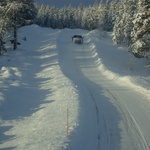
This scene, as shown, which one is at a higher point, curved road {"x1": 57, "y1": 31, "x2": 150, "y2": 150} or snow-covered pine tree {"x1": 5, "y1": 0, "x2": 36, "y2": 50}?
snow-covered pine tree {"x1": 5, "y1": 0, "x2": 36, "y2": 50}

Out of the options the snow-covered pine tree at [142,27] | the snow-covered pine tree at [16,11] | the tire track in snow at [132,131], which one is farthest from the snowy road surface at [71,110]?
the snow-covered pine tree at [16,11]

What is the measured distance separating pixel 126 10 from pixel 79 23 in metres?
76.1

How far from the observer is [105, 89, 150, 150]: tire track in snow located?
1416cm

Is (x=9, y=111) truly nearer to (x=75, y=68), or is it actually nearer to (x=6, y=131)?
(x=6, y=131)

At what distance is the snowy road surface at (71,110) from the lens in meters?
14.3

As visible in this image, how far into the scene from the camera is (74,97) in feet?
70.9

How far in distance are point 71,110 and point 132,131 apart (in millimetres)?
4069

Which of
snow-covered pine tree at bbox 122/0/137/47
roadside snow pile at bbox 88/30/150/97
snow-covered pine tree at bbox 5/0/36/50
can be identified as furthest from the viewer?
snow-covered pine tree at bbox 122/0/137/47

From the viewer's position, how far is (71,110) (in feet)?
60.7

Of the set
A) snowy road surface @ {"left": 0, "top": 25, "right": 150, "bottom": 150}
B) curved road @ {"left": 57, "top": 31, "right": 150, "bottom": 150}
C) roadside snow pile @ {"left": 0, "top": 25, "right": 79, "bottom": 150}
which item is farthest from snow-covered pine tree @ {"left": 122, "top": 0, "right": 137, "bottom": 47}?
curved road @ {"left": 57, "top": 31, "right": 150, "bottom": 150}

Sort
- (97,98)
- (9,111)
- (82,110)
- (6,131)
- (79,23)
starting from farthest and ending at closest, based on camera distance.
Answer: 1. (79,23)
2. (97,98)
3. (9,111)
4. (82,110)
5. (6,131)

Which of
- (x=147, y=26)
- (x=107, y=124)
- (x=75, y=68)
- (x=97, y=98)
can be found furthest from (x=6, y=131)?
(x=75, y=68)

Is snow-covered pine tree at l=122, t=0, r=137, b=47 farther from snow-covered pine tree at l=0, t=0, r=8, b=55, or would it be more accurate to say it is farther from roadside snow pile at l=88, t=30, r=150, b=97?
snow-covered pine tree at l=0, t=0, r=8, b=55

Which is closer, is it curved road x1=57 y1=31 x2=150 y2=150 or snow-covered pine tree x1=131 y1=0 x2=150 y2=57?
curved road x1=57 y1=31 x2=150 y2=150
